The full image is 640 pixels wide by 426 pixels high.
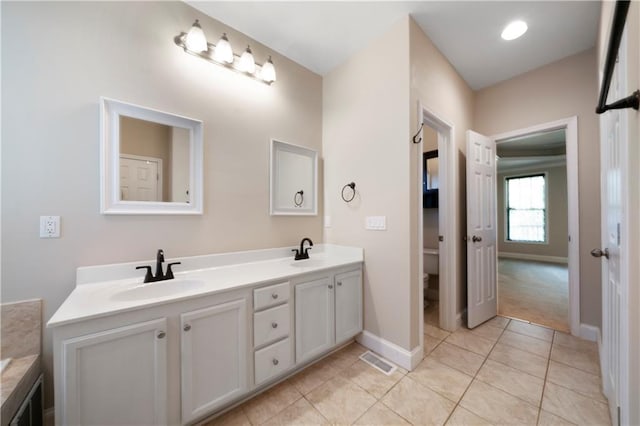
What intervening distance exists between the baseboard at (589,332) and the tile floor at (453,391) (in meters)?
0.08

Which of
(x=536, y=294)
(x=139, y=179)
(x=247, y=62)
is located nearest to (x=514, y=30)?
(x=247, y=62)

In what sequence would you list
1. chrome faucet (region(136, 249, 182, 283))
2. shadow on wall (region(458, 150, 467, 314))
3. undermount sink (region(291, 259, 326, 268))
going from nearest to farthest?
chrome faucet (region(136, 249, 182, 283)) → undermount sink (region(291, 259, 326, 268)) → shadow on wall (region(458, 150, 467, 314))

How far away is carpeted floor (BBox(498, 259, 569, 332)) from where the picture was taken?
263cm

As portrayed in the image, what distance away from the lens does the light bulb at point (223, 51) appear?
1728 millimetres

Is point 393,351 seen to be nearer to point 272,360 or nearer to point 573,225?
point 272,360

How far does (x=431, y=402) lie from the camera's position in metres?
1.45

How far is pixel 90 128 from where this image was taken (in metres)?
1.35

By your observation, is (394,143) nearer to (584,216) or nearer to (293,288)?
(293,288)

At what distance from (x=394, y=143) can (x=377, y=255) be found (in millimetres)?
944

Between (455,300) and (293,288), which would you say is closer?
(293,288)

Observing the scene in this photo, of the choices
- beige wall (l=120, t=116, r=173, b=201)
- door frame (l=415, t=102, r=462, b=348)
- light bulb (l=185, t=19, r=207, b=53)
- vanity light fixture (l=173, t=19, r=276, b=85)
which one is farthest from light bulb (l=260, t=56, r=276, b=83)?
door frame (l=415, t=102, r=462, b=348)

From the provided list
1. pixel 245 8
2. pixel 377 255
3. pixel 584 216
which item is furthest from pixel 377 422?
pixel 245 8

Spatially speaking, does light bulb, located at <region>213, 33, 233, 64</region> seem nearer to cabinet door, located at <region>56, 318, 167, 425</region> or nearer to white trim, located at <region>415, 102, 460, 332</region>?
cabinet door, located at <region>56, 318, 167, 425</region>

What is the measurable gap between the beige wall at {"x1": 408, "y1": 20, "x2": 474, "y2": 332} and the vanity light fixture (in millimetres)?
1223
